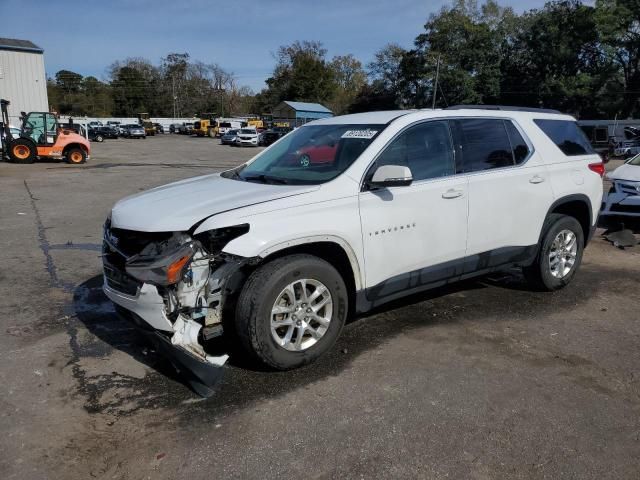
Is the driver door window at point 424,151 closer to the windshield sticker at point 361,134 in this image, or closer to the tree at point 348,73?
the windshield sticker at point 361,134

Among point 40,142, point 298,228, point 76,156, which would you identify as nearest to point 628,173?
point 298,228

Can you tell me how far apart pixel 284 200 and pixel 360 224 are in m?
0.60

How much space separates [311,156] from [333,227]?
3.35 ft

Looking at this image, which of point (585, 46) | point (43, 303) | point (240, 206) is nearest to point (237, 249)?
point (240, 206)

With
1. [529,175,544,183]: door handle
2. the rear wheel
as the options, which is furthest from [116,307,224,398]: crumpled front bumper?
the rear wheel

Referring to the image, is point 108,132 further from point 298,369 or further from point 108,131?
point 298,369

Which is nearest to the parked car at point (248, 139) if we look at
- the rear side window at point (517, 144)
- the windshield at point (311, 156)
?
the windshield at point (311, 156)

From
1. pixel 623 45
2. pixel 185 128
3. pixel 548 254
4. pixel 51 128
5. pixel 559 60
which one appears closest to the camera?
pixel 548 254

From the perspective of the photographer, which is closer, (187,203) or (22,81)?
(187,203)

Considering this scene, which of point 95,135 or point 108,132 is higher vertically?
point 108,132

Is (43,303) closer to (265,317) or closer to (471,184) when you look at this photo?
(265,317)

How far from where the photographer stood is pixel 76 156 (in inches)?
939

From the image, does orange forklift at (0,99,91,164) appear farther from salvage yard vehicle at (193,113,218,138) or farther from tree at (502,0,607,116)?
tree at (502,0,607,116)

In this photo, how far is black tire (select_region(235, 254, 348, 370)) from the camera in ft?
11.2
